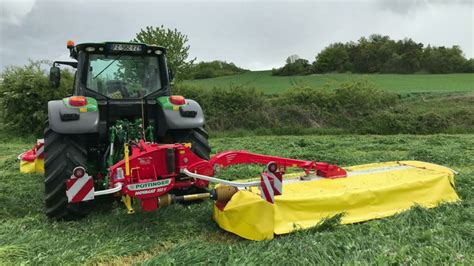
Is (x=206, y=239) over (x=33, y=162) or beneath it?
beneath

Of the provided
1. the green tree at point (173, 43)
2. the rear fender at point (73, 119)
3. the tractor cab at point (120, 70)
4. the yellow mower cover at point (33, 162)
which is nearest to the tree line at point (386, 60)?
the green tree at point (173, 43)

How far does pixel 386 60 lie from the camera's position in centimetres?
4203

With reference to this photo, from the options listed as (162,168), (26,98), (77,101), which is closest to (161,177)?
(162,168)

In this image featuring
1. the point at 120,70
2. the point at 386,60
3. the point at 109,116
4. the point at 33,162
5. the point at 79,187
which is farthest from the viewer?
the point at 386,60

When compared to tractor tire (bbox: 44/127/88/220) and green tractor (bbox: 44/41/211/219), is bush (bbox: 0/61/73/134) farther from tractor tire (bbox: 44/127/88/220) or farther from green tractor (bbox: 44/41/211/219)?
tractor tire (bbox: 44/127/88/220)

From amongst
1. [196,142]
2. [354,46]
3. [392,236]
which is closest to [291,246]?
[392,236]

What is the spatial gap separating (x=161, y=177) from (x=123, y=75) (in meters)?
1.80

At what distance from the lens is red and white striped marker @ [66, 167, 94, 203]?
11.4 feet

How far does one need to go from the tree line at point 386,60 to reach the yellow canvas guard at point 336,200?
3831cm

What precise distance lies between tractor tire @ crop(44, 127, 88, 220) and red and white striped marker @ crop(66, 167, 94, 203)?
0.71 metres

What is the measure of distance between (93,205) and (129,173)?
4.73 ft

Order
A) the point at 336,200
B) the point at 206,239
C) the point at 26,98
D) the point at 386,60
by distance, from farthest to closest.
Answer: the point at 386,60
the point at 26,98
the point at 336,200
the point at 206,239

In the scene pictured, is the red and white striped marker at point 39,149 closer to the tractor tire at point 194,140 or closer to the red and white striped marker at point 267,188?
the tractor tire at point 194,140

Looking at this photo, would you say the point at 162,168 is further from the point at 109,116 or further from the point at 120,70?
the point at 120,70
